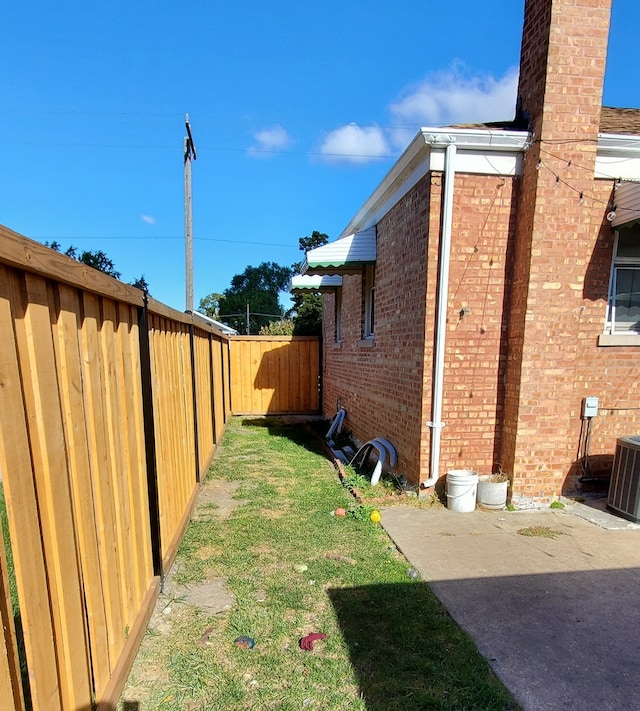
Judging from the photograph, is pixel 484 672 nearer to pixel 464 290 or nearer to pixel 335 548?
pixel 335 548

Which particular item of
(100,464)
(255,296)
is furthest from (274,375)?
(255,296)

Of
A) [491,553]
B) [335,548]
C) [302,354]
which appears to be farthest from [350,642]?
[302,354]

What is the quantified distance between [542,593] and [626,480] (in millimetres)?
2202

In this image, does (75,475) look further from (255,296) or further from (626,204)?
(255,296)

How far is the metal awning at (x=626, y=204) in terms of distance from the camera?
4.43 metres


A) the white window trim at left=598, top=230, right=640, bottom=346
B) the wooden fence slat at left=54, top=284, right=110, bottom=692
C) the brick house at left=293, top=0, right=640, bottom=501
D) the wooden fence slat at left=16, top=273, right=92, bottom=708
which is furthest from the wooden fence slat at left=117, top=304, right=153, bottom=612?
the white window trim at left=598, top=230, right=640, bottom=346

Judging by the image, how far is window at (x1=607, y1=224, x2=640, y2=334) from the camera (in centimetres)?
489

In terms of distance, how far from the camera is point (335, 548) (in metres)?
3.85

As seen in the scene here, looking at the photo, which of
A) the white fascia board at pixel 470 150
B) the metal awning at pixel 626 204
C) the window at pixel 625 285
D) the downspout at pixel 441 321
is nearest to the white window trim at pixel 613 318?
the window at pixel 625 285

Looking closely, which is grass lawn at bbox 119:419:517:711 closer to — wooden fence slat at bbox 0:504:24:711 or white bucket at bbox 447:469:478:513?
white bucket at bbox 447:469:478:513

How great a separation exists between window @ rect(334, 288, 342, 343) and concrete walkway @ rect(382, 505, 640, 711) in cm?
561

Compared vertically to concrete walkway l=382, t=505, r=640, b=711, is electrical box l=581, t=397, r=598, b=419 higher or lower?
higher

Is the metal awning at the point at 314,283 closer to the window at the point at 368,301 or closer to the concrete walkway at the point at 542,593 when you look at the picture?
the window at the point at 368,301

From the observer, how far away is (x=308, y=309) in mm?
26484
